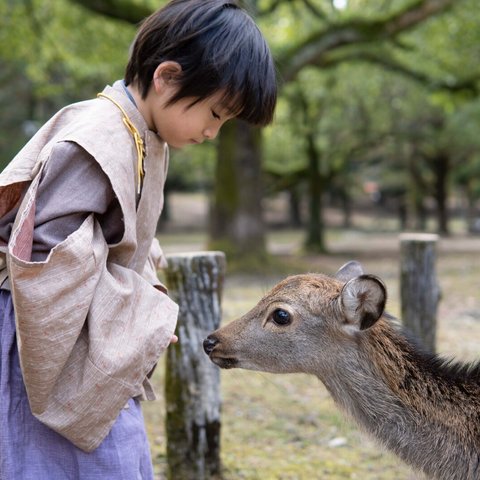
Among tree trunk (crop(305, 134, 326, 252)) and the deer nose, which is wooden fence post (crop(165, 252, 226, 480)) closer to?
the deer nose

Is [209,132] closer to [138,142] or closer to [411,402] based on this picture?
[138,142]

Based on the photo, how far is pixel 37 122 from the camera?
83.2 feet

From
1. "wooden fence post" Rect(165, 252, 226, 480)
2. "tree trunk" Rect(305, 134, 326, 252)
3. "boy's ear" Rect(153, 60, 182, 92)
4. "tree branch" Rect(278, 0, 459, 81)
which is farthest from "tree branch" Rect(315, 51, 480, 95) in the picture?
"boy's ear" Rect(153, 60, 182, 92)

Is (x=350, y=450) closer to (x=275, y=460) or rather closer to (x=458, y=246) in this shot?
(x=275, y=460)

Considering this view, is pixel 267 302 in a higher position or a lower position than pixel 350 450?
higher

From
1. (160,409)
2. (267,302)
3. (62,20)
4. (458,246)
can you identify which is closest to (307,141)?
(458,246)

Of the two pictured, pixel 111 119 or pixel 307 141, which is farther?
pixel 307 141

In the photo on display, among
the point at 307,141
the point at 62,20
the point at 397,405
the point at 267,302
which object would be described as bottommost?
the point at 397,405

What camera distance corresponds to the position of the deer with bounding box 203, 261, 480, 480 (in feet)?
9.07

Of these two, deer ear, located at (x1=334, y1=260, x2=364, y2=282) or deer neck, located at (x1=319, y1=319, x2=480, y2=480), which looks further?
deer ear, located at (x1=334, y1=260, x2=364, y2=282)

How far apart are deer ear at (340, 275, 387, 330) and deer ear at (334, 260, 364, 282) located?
1.14ft

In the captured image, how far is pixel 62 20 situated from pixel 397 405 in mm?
12895

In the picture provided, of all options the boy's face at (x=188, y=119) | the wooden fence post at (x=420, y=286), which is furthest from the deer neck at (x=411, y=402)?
the wooden fence post at (x=420, y=286)

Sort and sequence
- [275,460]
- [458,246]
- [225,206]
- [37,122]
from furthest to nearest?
[37,122] → [458,246] → [225,206] → [275,460]
